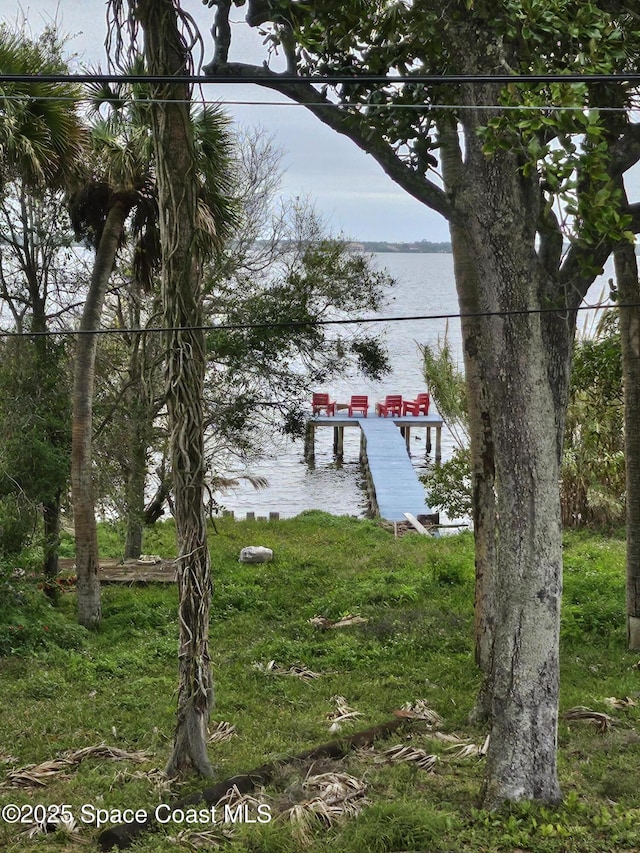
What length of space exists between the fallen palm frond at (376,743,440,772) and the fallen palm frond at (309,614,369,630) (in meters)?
4.42

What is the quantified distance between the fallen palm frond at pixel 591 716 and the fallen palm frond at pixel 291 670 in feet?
9.00

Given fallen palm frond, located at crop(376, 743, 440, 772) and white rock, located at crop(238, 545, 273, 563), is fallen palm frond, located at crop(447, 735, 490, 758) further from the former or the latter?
white rock, located at crop(238, 545, 273, 563)

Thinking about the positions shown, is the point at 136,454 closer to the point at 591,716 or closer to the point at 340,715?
the point at 340,715

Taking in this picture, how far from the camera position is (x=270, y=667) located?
9.95 meters

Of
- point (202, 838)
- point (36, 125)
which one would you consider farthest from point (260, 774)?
point (36, 125)

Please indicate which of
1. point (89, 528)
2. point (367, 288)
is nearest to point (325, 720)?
point (89, 528)

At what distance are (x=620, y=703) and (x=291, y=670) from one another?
3.42m

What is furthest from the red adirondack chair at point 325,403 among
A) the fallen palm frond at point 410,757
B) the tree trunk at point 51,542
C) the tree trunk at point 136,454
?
the fallen palm frond at point 410,757

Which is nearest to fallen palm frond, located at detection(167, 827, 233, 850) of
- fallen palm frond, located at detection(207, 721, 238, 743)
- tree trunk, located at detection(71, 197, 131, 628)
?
fallen palm frond, located at detection(207, 721, 238, 743)

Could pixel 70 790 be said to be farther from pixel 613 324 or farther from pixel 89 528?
pixel 613 324

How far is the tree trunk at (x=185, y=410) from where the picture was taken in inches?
267

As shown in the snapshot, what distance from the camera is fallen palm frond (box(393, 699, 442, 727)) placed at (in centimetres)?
815

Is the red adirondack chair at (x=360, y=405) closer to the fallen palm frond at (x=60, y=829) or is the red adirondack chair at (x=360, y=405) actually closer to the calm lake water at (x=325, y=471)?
the calm lake water at (x=325, y=471)

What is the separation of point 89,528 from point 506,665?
25.7ft
